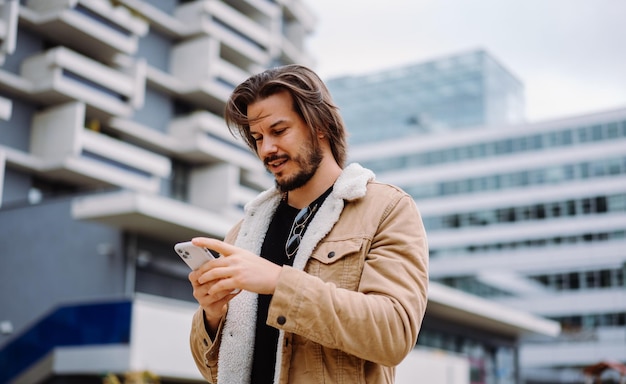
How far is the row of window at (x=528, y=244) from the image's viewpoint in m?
49.2

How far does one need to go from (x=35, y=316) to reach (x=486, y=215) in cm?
3616

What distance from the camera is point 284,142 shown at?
221cm

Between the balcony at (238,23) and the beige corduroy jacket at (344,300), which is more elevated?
the balcony at (238,23)

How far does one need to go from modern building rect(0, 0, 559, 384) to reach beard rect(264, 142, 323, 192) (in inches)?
569

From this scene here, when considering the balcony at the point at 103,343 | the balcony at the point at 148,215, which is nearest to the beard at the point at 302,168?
the balcony at the point at 103,343

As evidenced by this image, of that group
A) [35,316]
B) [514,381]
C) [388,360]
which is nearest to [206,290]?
[388,360]

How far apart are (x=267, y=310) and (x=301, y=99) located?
0.59 meters

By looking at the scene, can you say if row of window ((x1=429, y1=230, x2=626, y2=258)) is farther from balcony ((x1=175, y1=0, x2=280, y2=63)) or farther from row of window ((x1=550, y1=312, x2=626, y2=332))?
balcony ((x1=175, y1=0, x2=280, y2=63))

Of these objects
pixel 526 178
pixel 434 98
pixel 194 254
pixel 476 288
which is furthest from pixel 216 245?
pixel 434 98

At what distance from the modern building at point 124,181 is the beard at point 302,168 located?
14451 mm

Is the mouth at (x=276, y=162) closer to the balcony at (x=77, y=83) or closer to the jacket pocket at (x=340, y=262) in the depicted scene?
the jacket pocket at (x=340, y=262)

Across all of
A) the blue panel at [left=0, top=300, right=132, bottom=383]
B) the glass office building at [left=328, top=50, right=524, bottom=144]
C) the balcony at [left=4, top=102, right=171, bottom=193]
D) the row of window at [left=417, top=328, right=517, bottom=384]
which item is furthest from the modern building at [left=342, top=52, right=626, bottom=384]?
the blue panel at [left=0, top=300, right=132, bottom=383]

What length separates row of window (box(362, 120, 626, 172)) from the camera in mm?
49344

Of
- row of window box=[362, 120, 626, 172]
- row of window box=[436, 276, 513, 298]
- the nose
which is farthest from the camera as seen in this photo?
row of window box=[436, 276, 513, 298]
